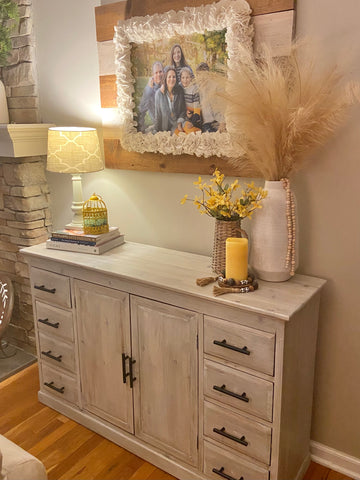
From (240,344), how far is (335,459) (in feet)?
2.75

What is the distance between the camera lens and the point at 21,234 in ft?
8.98

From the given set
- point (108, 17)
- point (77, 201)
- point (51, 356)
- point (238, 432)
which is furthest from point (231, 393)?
point (108, 17)

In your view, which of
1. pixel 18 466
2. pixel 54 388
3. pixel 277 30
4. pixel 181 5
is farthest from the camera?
pixel 54 388

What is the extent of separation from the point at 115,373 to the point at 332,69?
1.57 metres

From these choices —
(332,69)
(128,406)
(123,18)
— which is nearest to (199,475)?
(128,406)

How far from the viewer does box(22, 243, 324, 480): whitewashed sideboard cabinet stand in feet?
5.37

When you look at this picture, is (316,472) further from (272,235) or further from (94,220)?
(94,220)

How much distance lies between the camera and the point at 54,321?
2.29 m

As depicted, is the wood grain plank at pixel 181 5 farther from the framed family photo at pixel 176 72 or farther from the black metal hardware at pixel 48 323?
the black metal hardware at pixel 48 323

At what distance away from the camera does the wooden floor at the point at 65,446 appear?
1998mm

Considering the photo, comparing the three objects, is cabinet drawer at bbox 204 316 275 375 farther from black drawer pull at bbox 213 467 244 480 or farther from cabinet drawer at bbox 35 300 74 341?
cabinet drawer at bbox 35 300 74 341

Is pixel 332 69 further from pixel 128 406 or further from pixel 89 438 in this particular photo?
pixel 89 438

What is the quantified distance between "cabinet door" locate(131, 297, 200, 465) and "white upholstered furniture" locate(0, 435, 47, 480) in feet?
2.37

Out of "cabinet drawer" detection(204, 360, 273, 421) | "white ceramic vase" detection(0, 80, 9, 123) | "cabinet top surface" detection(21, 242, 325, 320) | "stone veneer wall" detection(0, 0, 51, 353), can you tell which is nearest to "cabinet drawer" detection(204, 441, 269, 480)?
"cabinet drawer" detection(204, 360, 273, 421)
